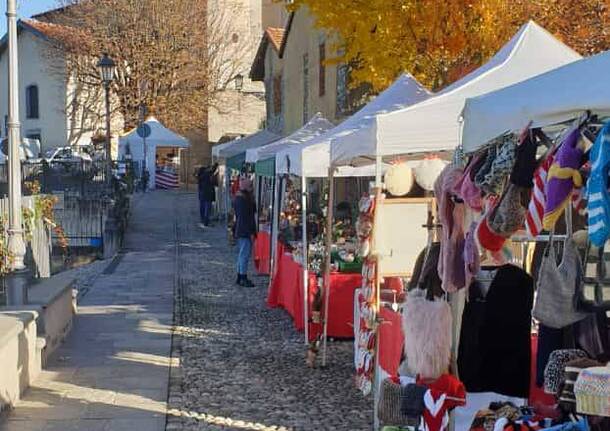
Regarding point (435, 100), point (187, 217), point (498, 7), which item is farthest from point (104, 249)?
point (435, 100)

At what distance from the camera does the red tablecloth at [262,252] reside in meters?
14.4

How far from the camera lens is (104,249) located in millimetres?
17922

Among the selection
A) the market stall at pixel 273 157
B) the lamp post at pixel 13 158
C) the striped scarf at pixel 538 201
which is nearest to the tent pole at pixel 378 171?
the striped scarf at pixel 538 201

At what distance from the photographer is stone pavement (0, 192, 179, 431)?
6.27 m

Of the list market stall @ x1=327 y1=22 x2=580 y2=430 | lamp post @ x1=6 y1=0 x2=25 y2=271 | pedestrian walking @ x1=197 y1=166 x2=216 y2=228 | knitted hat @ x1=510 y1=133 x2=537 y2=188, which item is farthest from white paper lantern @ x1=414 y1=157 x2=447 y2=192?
pedestrian walking @ x1=197 y1=166 x2=216 y2=228

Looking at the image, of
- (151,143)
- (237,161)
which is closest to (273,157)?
(237,161)

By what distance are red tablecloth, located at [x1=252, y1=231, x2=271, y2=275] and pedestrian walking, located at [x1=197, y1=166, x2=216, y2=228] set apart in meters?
7.14

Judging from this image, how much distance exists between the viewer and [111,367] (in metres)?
7.96

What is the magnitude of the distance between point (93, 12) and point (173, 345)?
109 ft

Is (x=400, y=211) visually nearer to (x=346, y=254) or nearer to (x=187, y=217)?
(x=346, y=254)

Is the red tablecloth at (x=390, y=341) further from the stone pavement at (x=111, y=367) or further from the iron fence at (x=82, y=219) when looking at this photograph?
the iron fence at (x=82, y=219)

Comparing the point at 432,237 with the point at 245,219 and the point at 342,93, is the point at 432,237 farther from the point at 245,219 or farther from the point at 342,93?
the point at 342,93

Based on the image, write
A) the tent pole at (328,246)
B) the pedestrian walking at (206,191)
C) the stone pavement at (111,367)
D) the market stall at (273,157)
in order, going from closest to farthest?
the stone pavement at (111,367) < the tent pole at (328,246) < the market stall at (273,157) < the pedestrian walking at (206,191)

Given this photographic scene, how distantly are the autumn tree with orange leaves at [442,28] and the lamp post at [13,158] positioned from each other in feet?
11.6
